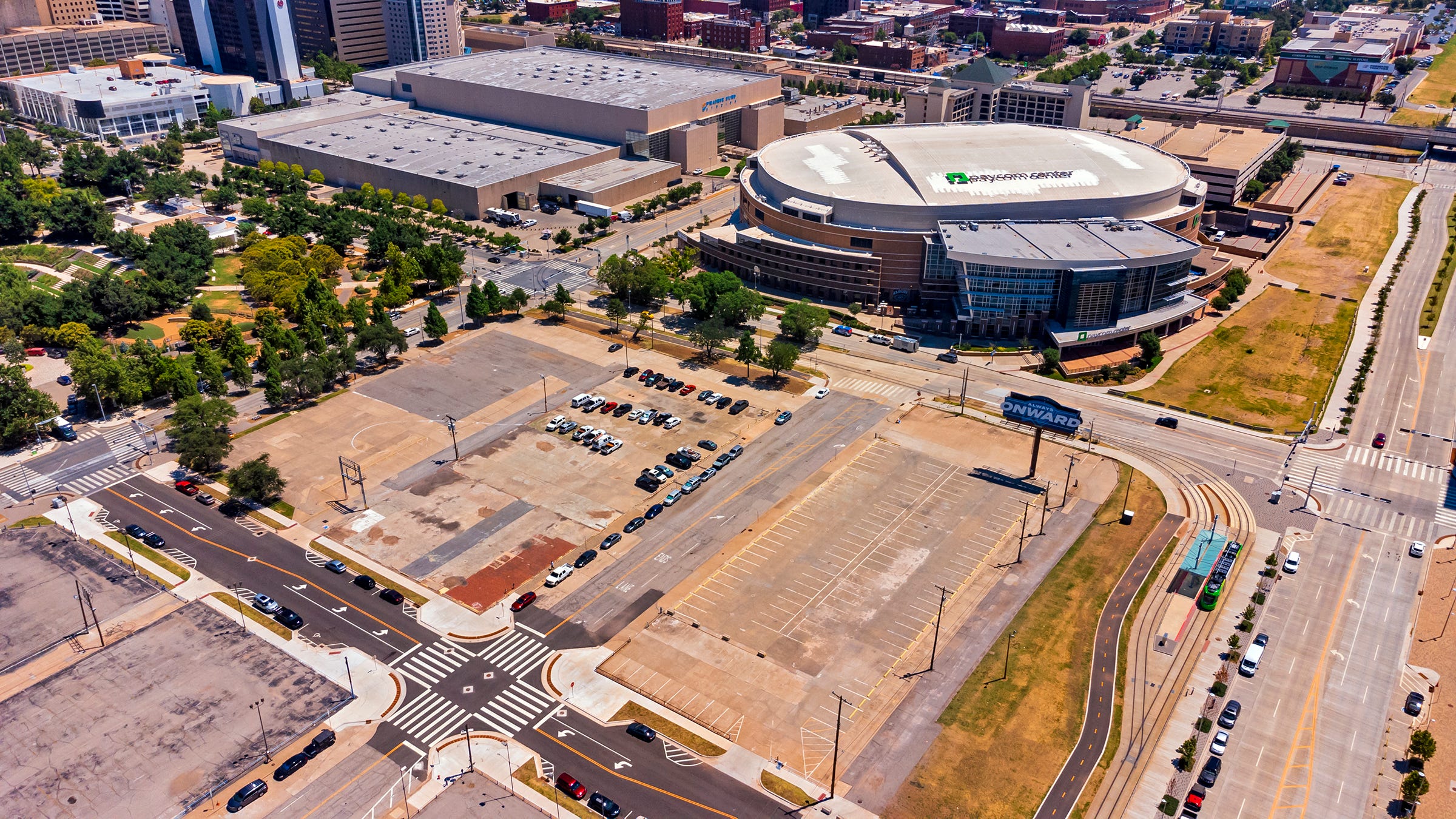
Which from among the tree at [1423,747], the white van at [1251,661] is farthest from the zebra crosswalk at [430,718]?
the tree at [1423,747]

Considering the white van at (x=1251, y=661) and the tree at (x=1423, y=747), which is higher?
the tree at (x=1423, y=747)

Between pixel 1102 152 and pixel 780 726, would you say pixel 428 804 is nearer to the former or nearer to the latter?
pixel 780 726

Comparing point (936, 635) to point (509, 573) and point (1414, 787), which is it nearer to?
point (1414, 787)

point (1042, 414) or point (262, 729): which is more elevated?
point (1042, 414)

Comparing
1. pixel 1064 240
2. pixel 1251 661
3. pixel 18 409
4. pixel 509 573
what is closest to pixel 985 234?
pixel 1064 240

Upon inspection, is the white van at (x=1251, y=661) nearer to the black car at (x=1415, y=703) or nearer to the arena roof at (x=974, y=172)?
the black car at (x=1415, y=703)

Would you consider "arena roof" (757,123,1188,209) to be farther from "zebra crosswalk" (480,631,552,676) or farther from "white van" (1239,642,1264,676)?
"zebra crosswalk" (480,631,552,676)
